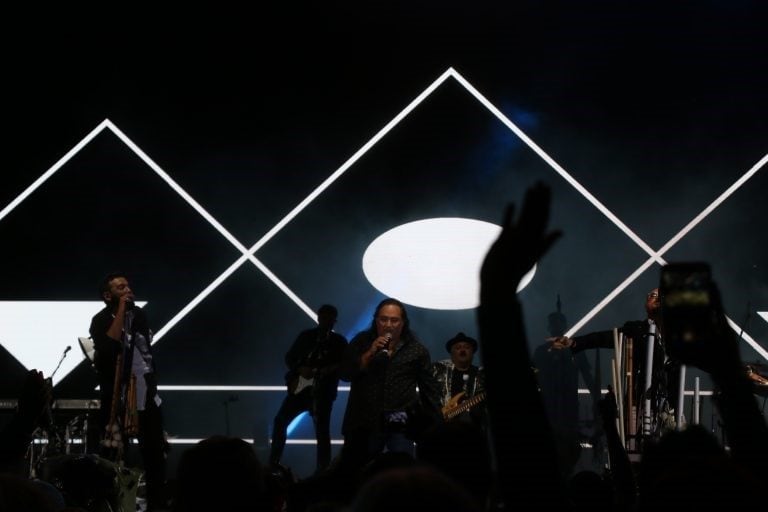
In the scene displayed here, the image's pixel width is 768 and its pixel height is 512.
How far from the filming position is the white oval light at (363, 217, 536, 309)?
10.1 metres

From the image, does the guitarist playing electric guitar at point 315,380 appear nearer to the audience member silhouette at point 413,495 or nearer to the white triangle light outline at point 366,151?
the white triangle light outline at point 366,151

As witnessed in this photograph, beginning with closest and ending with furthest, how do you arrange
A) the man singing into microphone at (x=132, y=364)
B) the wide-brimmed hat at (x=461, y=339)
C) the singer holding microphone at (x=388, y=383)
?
the man singing into microphone at (x=132, y=364), the singer holding microphone at (x=388, y=383), the wide-brimmed hat at (x=461, y=339)

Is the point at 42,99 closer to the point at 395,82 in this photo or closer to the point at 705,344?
the point at 395,82

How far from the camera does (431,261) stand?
1012 centimetres

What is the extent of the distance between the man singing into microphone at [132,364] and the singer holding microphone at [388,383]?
1.39m

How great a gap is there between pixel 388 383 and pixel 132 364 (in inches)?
75.3

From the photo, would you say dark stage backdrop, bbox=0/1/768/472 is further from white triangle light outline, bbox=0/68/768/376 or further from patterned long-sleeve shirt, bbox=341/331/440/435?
patterned long-sleeve shirt, bbox=341/331/440/435

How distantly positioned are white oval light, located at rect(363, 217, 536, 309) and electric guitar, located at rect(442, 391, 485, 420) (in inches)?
64.6

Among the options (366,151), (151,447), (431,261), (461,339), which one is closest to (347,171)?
(366,151)

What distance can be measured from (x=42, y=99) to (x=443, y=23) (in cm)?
427

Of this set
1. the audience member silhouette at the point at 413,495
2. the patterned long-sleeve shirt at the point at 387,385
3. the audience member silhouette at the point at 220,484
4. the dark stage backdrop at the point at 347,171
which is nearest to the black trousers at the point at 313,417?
the dark stage backdrop at the point at 347,171

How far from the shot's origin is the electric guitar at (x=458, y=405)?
842 cm

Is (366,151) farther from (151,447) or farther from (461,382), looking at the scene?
(151,447)

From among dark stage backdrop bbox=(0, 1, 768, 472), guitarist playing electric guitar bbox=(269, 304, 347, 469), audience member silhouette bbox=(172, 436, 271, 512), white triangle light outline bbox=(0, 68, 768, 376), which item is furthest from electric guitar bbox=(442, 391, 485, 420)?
audience member silhouette bbox=(172, 436, 271, 512)
